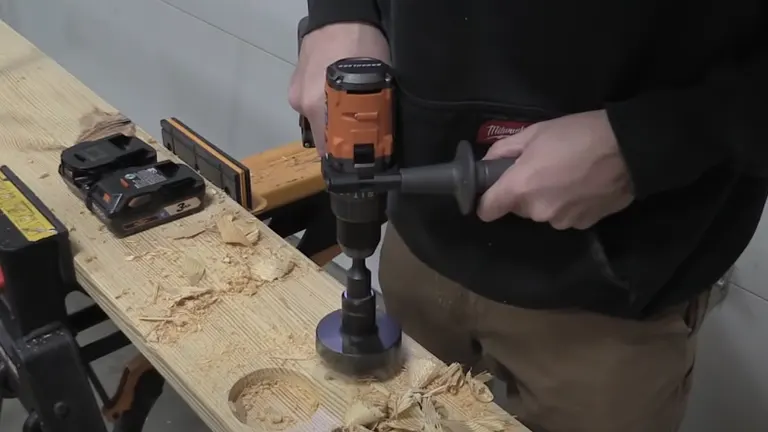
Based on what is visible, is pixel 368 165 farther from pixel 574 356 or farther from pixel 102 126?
pixel 102 126

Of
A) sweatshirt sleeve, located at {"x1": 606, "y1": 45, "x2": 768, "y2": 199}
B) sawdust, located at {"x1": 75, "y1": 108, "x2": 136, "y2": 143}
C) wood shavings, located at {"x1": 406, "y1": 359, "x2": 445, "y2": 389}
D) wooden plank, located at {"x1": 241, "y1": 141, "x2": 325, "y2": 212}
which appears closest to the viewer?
sweatshirt sleeve, located at {"x1": 606, "y1": 45, "x2": 768, "y2": 199}

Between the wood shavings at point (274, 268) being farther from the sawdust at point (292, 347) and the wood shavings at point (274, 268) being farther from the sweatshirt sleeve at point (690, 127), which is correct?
the sweatshirt sleeve at point (690, 127)

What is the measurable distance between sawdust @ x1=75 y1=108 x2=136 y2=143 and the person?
0.36m

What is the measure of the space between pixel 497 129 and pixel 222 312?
0.30 m

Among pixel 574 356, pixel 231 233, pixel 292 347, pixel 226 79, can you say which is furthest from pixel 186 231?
pixel 226 79

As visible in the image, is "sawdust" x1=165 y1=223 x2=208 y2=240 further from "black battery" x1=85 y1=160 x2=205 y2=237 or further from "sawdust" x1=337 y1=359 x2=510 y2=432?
"sawdust" x1=337 y1=359 x2=510 y2=432

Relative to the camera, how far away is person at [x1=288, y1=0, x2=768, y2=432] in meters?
0.60

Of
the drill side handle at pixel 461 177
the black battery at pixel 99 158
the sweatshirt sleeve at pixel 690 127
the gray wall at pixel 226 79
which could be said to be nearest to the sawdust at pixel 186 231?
the black battery at pixel 99 158

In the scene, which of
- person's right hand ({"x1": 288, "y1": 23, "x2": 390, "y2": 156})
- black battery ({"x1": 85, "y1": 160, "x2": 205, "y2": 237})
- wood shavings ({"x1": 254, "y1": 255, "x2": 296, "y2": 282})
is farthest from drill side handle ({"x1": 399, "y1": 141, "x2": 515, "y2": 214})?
black battery ({"x1": 85, "y1": 160, "x2": 205, "y2": 237})

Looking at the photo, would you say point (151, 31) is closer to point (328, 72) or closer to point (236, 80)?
point (236, 80)

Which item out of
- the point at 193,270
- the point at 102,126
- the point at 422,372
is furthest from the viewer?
the point at 102,126

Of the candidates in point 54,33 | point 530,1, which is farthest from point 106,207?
point 54,33

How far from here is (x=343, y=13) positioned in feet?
2.52

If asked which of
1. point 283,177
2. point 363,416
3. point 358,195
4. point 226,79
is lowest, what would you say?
point 226,79
